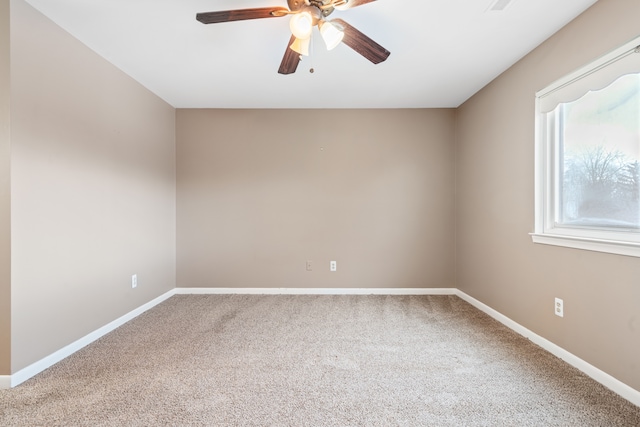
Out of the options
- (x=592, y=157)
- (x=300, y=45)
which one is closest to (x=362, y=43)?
(x=300, y=45)

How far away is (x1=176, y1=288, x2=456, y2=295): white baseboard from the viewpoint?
135 inches

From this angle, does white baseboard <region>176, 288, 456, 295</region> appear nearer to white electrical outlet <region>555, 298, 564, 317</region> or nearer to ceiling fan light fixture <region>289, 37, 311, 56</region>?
white electrical outlet <region>555, 298, 564, 317</region>

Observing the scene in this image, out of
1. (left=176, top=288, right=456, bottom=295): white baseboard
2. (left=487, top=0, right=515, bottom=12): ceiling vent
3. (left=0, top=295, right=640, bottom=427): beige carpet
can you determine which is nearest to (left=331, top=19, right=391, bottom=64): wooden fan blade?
(left=487, top=0, right=515, bottom=12): ceiling vent

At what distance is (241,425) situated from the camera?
1358 millimetres

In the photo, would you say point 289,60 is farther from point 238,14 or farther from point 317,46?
point 238,14

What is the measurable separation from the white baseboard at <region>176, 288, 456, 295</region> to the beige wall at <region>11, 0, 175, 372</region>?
0.66 meters

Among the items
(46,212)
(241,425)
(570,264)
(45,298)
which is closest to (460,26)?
(570,264)

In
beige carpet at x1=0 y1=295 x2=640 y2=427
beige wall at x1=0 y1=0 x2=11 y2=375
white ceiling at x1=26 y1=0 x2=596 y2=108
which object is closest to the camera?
beige carpet at x1=0 y1=295 x2=640 y2=427

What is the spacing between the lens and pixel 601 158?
1.75 metres

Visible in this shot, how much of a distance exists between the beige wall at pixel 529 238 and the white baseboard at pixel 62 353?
11.1ft

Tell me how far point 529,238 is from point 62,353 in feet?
11.4

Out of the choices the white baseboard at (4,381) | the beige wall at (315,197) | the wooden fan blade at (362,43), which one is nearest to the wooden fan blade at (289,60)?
the wooden fan blade at (362,43)

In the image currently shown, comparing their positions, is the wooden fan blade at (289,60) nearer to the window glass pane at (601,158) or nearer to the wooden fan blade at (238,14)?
the wooden fan blade at (238,14)

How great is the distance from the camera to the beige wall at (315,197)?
11.3ft
